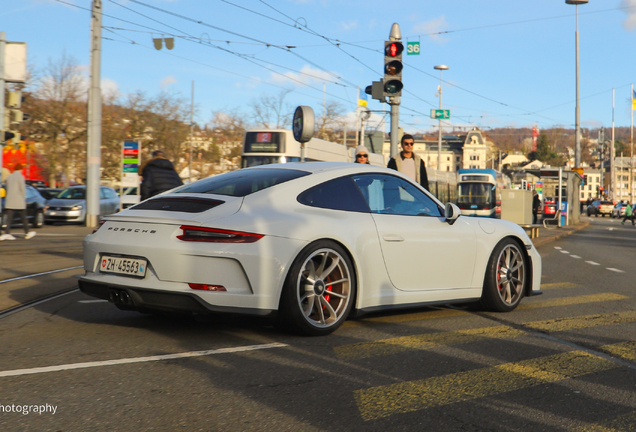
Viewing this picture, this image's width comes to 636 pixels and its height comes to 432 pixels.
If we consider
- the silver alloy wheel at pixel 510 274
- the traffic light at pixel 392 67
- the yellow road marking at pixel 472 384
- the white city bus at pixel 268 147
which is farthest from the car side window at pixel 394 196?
the white city bus at pixel 268 147

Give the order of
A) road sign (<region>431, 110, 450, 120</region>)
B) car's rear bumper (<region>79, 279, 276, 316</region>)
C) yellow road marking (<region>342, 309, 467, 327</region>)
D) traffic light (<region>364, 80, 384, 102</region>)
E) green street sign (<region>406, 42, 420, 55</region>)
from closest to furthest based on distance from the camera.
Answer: car's rear bumper (<region>79, 279, 276, 316</region>), yellow road marking (<region>342, 309, 467, 327</region>), traffic light (<region>364, 80, 384, 102</region>), green street sign (<region>406, 42, 420, 55</region>), road sign (<region>431, 110, 450, 120</region>)

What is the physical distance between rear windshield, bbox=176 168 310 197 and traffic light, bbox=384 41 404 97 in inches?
276

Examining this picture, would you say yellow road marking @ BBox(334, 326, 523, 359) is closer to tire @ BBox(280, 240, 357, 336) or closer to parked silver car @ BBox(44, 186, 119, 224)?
tire @ BBox(280, 240, 357, 336)

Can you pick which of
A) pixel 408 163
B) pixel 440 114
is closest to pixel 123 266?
pixel 408 163

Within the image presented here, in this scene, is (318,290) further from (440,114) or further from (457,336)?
(440,114)

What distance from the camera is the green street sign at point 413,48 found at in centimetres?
1539

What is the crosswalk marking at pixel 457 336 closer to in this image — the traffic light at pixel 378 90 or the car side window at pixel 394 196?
the car side window at pixel 394 196

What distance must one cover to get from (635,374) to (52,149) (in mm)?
40978

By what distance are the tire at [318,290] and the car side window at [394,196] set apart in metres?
0.72

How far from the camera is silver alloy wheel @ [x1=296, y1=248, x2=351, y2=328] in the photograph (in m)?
5.11

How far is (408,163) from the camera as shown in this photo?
384 inches

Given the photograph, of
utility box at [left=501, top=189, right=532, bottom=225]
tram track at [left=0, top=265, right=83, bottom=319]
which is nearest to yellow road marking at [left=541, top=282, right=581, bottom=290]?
tram track at [left=0, top=265, right=83, bottom=319]

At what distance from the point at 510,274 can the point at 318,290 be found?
2502 mm

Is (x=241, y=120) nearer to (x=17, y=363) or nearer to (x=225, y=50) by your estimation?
(x=225, y=50)
